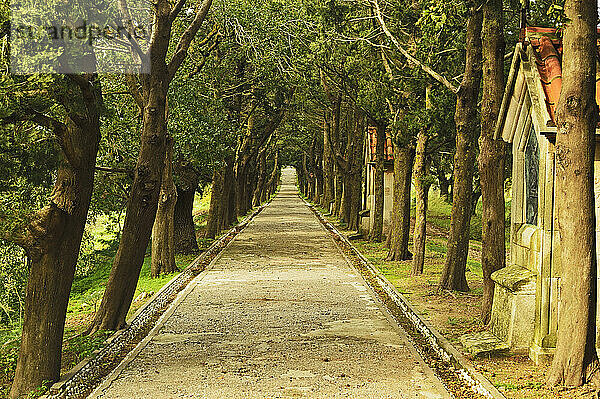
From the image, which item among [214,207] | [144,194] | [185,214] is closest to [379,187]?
[185,214]

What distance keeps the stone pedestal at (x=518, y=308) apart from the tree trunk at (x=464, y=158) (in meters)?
5.21

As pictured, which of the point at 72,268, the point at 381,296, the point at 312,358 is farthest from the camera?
the point at 381,296

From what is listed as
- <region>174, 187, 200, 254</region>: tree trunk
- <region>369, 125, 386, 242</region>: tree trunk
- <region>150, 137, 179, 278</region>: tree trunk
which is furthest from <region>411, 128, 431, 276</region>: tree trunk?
<region>174, 187, 200, 254</region>: tree trunk

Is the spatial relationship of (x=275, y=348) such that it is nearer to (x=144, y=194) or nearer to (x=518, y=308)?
(x=144, y=194)

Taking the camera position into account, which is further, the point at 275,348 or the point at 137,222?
the point at 137,222

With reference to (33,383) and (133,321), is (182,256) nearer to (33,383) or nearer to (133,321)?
(133,321)

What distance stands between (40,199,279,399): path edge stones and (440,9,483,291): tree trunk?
5561mm

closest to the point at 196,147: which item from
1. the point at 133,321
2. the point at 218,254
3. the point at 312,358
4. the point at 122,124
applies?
the point at 122,124

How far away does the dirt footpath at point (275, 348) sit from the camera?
8258mm

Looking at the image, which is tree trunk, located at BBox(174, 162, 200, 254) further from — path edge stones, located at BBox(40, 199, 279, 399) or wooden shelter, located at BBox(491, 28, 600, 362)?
wooden shelter, located at BBox(491, 28, 600, 362)

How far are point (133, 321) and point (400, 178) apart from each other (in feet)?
34.9

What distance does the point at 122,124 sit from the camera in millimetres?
19109

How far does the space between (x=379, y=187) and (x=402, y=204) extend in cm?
526

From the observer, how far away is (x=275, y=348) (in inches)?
411
